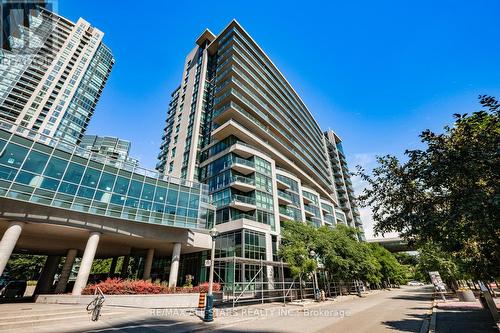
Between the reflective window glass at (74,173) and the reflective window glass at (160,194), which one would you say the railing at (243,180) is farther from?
the reflective window glass at (74,173)

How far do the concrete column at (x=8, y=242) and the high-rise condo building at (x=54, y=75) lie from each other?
210 ft

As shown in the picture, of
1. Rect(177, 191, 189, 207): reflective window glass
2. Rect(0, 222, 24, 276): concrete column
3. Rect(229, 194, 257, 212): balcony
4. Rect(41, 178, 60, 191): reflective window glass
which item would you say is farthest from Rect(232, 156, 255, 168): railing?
Rect(0, 222, 24, 276): concrete column

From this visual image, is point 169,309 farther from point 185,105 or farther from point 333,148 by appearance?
point 333,148

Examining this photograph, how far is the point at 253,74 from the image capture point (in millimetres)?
47219

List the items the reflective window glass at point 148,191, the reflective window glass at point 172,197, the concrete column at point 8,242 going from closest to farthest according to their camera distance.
Answer: the concrete column at point 8,242 < the reflective window glass at point 148,191 < the reflective window glass at point 172,197

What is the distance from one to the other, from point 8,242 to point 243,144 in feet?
91.5

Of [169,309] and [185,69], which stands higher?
[185,69]

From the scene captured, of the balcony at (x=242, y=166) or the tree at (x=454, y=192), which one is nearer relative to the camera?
the tree at (x=454, y=192)

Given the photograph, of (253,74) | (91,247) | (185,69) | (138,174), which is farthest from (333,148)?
(91,247)

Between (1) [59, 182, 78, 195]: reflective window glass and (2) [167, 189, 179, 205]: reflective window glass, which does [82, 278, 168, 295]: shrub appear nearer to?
(1) [59, 182, 78, 195]: reflective window glass

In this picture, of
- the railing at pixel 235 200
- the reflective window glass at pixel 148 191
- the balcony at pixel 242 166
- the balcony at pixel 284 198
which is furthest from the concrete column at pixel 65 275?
the balcony at pixel 284 198

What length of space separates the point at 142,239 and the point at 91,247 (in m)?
5.01

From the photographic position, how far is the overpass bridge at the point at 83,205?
18.3 metres

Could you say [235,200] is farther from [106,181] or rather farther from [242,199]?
[106,181]
